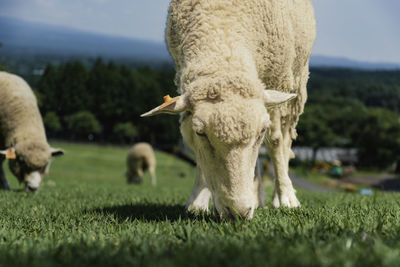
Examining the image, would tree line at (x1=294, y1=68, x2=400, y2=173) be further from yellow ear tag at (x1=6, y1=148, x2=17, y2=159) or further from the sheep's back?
yellow ear tag at (x1=6, y1=148, x2=17, y2=159)

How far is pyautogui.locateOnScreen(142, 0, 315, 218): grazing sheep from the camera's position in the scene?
313 cm

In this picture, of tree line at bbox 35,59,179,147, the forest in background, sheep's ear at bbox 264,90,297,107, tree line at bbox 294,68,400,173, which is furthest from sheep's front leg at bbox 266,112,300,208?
tree line at bbox 294,68,400,173

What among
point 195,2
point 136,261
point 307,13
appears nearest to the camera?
point 136,261

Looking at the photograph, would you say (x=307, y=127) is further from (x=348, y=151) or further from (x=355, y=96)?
(x=355, y=96)

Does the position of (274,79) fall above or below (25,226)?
above

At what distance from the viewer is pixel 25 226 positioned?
11.3 ft

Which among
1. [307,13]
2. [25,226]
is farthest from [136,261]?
[307,13]

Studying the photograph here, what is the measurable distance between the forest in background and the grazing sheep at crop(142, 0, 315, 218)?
11.4 metres

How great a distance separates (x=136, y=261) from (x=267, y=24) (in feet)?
9.93

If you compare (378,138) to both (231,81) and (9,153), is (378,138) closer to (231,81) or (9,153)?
(9,153)

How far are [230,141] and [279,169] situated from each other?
226 centimetres

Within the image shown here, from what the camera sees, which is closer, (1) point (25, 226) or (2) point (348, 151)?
(1) point (25, 226)

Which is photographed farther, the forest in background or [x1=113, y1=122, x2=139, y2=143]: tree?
[x1=113, y1=122, x2=139, y2=143]: tree

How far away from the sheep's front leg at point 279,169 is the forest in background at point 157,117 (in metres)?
11.1
